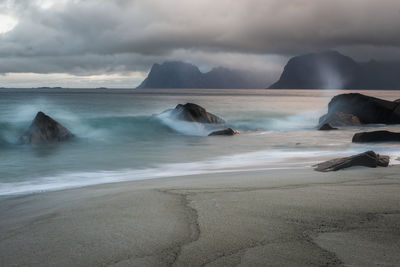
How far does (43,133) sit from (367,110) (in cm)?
1807

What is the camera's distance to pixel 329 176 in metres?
5.45

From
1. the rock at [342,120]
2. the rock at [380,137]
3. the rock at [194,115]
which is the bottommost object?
the rock at [380,137]

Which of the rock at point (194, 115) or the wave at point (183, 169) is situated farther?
the rock at point (194, 115)

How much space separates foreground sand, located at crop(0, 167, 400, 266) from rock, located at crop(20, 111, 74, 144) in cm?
1180

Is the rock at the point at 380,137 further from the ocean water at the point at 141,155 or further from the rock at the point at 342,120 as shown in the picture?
the rock at the point at 342,120

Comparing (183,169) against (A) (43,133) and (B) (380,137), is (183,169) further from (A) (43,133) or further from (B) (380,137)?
(A) (43,133)

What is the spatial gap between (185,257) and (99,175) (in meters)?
7.18

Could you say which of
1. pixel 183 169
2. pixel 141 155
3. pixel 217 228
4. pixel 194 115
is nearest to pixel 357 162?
pixel 217 228

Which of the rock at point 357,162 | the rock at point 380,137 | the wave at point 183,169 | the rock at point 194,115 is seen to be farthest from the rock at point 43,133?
the rock at point 357,162

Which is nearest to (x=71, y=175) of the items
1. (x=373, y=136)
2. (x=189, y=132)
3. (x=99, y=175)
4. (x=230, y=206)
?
(x=99, y=175)

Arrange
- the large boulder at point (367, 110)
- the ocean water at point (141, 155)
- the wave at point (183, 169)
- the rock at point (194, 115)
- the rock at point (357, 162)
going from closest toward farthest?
the rock at point (357, 162), the wave at point (183, 169), the ocean water at point (141, 155), the rock at point (194, 115), the large boulder at point (367, 110)

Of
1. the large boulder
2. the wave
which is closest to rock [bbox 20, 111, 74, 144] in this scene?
the wave

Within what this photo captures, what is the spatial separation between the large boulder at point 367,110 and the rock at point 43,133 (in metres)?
14.6

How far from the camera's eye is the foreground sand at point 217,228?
2535 millimetres
